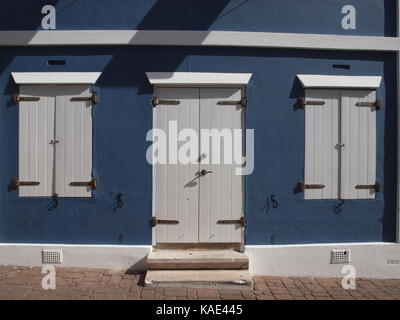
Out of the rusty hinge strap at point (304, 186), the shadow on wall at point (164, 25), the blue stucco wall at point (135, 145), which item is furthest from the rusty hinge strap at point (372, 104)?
the shadow on wall at point (164, 25)

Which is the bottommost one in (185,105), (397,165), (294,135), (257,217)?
(257,217)

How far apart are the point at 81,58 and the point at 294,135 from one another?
3344 mm

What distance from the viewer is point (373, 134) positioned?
5496 mm

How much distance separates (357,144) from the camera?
18.0 ft

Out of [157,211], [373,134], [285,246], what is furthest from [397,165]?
[157,211]

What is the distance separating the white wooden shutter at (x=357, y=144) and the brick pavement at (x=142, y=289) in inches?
54.0

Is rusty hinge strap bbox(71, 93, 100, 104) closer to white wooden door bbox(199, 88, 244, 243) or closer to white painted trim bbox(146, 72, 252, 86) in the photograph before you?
white painted trim bbox(146, 72, 252, 86)

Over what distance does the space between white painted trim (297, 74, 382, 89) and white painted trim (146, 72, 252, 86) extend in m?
0.89

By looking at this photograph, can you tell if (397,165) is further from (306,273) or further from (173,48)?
(173,48)

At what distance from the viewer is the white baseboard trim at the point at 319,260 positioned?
528cm

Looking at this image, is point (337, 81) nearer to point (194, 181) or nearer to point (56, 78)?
point (194, 181)

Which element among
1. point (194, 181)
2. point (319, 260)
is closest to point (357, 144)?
point (319, 260)

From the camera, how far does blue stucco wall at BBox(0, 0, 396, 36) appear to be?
5.32 metres

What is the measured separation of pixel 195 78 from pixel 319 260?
3223 millimetres
